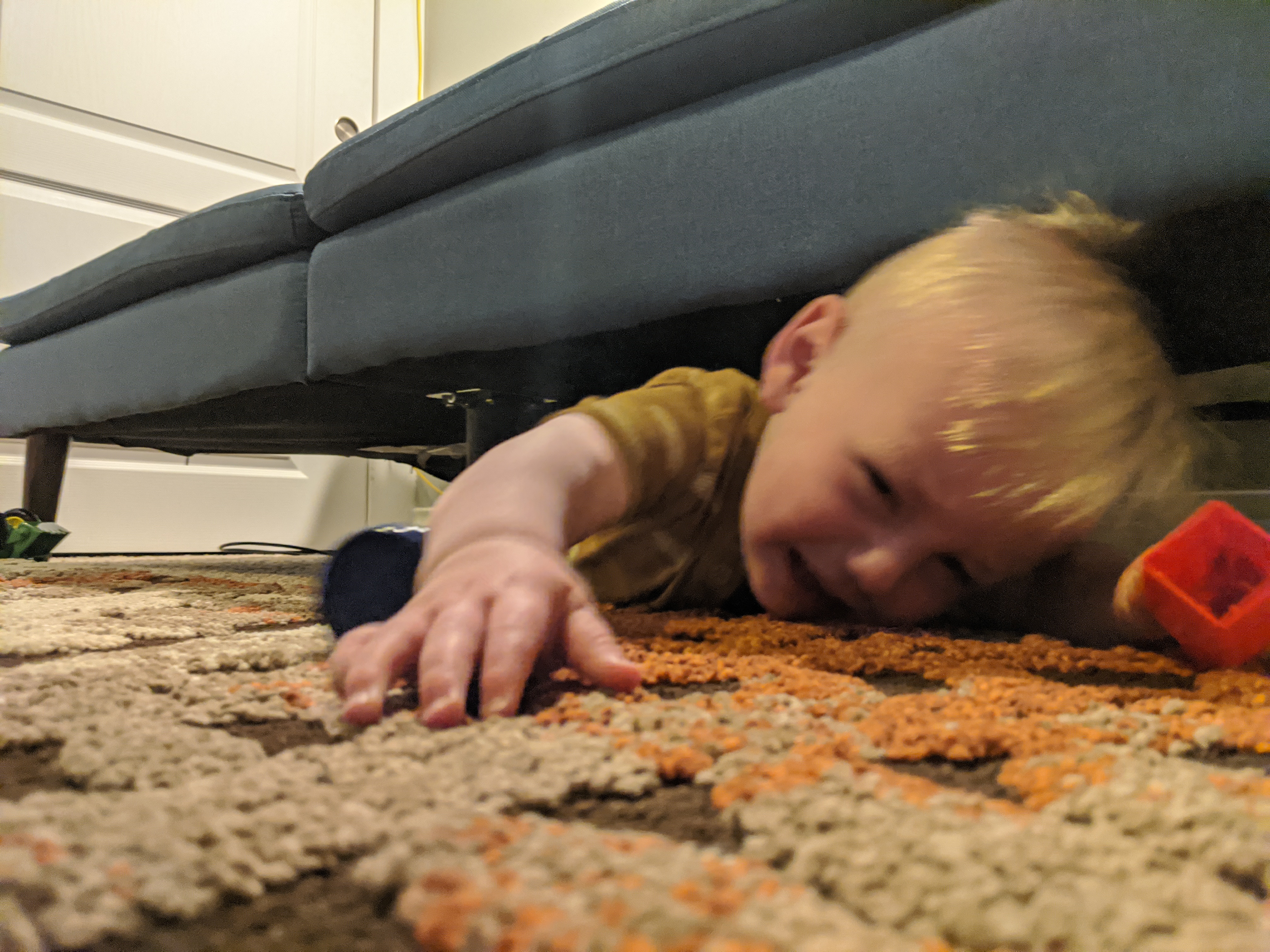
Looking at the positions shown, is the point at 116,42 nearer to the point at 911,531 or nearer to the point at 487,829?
the point at 911,531

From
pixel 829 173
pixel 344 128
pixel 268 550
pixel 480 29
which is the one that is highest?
pixel 480 29

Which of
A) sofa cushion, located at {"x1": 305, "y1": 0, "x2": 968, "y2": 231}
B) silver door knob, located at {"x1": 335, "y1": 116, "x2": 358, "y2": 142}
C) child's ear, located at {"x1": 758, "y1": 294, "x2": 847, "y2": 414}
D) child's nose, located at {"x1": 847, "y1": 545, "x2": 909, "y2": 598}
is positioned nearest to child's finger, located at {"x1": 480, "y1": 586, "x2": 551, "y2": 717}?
child's nose, located at {"x1": 847, "y1": 545, "x2": 909, "y2": 598}

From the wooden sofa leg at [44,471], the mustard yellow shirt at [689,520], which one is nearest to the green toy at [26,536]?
the wooden sofa leg at [44,471]

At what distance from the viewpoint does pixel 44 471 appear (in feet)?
5.03

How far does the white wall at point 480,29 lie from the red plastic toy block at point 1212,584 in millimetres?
2124

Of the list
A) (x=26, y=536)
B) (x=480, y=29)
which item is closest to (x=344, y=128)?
(x=480, y=29)

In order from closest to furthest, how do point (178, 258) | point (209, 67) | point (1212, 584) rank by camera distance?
1. point (1212, 584)
2. point (178, 258)
3. point (209, 67)

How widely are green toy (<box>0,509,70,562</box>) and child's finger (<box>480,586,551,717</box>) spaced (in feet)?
4.87

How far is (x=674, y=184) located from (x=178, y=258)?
31.3 inches

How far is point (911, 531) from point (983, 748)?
0.90 ft

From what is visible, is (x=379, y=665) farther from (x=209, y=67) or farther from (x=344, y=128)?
(x=344, y=128)

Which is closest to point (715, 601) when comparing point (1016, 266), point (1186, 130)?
point (1016, 266)

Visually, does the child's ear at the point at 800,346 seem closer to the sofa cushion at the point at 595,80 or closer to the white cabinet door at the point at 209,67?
the sofa cushion at the point at 595,80

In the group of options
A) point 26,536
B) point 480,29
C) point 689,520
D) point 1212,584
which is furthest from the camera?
point 480,29
